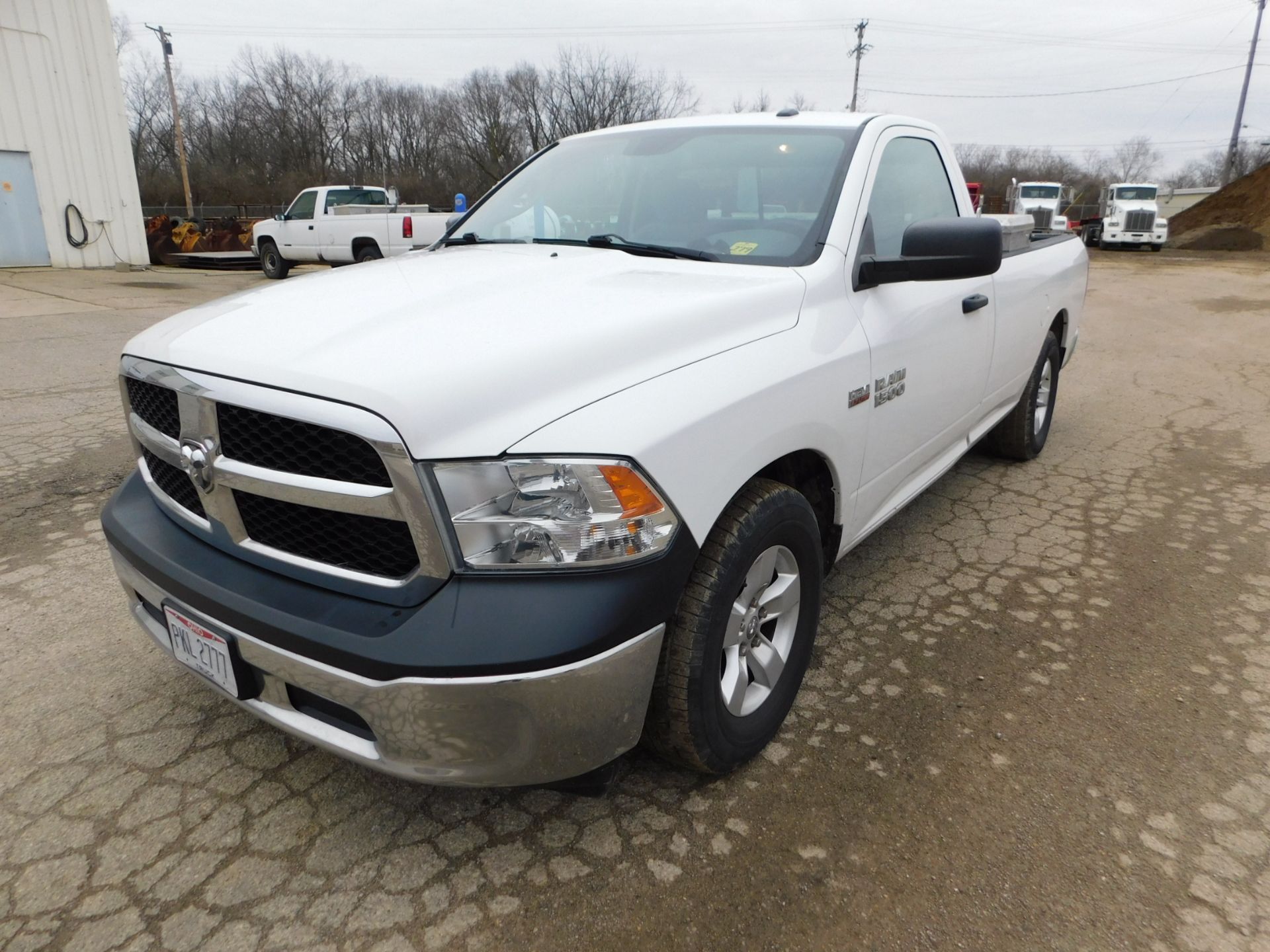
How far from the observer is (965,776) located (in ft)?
7.46

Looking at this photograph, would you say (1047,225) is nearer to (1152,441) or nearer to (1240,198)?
(1240,198)

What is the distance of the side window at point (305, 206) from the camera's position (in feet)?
52.5

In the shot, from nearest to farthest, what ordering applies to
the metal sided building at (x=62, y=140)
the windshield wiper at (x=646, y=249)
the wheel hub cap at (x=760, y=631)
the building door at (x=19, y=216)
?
the wheel hub cap at (x=760, y=631), the windshield wiper at (x=646, y=249), the metal sided building at (x=62, y=140), the building door at (x=19, y=216)

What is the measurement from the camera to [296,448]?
1.71 metres

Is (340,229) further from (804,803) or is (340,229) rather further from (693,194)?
(804,803)

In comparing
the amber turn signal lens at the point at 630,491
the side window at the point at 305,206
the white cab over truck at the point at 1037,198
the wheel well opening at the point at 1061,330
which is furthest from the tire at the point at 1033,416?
the white cab over truck at the point at 1037,198

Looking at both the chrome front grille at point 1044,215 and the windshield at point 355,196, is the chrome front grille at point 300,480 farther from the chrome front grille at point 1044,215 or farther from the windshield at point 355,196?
the chrome front grille at point 1044,215

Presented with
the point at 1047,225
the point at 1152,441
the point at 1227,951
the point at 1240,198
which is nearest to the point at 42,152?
the point at 1152,441

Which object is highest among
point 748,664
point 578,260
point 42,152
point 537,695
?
point 42,152

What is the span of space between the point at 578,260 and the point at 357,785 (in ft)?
5.43

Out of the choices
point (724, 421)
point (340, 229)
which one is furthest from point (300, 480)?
point (340, 229)

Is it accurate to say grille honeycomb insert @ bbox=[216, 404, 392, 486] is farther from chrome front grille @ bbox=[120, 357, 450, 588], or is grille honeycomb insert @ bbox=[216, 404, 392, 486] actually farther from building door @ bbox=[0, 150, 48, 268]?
building door @ bbox=[0, 150, 48, 268]

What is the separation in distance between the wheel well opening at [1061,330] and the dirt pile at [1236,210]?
29.3 meters

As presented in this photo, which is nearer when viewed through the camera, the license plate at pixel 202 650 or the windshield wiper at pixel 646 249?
the license plate at pixel 202 650
